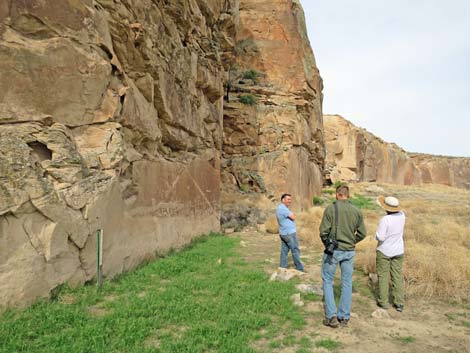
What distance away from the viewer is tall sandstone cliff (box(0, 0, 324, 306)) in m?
3.98

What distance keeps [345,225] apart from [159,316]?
2.42 meters

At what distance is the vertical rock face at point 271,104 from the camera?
1446 cm

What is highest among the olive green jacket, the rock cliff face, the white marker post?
the rock cliff face

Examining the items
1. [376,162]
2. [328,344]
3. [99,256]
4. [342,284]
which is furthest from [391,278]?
[376,162]

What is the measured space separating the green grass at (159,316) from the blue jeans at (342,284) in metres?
0.38

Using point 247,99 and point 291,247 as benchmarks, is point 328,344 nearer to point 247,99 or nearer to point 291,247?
point 291,247

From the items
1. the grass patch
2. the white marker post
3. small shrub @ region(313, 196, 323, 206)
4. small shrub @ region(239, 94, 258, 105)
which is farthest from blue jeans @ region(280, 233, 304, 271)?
small shrub @ region(313, 196, 323, 206)

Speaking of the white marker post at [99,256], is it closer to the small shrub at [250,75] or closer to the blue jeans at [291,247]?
the blue jeans at [291,247]

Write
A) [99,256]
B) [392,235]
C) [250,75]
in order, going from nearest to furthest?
[392,235] → [99,256] → [250,75]

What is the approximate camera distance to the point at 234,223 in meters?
12.2

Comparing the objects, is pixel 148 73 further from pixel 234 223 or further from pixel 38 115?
pixel 234 223

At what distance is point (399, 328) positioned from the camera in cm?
398

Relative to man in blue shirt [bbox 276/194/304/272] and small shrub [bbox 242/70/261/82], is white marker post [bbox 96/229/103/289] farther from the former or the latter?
small shrub [bbox 242/70/261/82]

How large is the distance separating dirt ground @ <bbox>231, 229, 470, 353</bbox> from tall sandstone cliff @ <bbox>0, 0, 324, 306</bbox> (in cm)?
296
